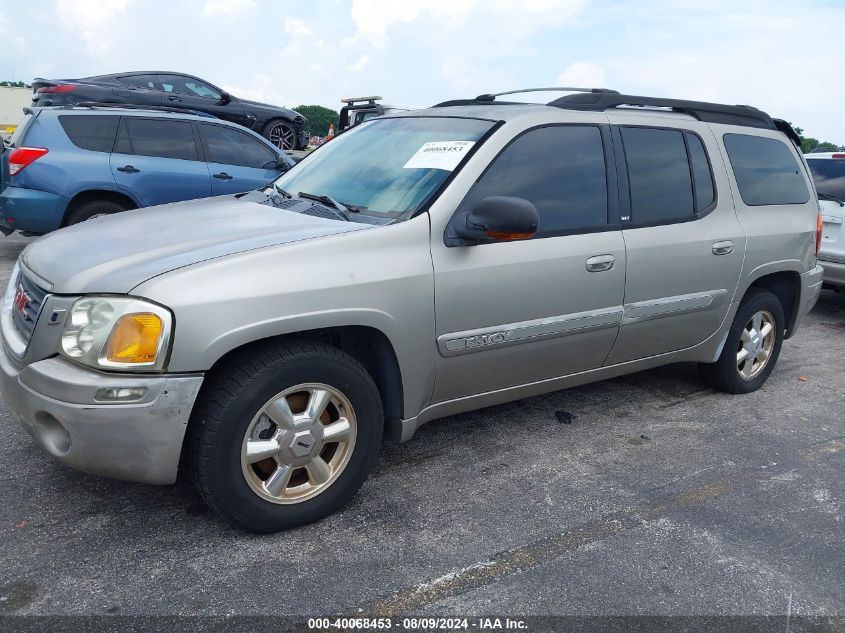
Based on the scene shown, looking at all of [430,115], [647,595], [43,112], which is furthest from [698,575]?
[43,112]

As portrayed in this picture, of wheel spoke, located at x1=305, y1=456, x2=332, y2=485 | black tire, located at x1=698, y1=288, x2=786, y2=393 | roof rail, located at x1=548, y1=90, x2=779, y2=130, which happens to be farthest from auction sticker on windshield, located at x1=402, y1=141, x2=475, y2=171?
black tire, located at x1=698, y1=288, x2=786, y2=393

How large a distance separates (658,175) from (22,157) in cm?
619

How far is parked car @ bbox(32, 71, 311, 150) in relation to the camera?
37.4 ft

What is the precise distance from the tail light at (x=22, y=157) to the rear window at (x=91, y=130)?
379 millimetres

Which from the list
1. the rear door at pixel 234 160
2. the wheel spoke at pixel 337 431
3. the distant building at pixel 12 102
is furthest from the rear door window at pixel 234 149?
the distant building at pixel 12 102

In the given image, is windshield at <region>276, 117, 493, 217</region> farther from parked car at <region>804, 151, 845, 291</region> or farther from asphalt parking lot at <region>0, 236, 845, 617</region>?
parked car at <region>804, 151, 845, 291</region>

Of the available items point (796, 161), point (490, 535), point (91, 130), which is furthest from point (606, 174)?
point (91, 130)

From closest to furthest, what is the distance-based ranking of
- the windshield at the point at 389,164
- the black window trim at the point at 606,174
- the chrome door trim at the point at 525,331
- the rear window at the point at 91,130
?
the chrome door trim at the point at 525,331
the windshield at the point at 389,164
the black window trim at the point at 606,174
the rear window at the point at 91,130

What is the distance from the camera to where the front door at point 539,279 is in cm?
316

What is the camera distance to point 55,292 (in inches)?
A: 104

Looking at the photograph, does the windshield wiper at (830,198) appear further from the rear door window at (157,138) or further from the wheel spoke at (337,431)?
the rear door window at (157,138)

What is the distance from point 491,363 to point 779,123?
9.87 feet

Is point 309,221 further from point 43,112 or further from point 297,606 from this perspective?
point 43,112

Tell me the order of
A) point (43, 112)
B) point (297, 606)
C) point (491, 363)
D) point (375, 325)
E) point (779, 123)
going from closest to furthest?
point (297, 606)
point (375, 325)
point (491, 363)
point (779, 123)
point (43, 112)
